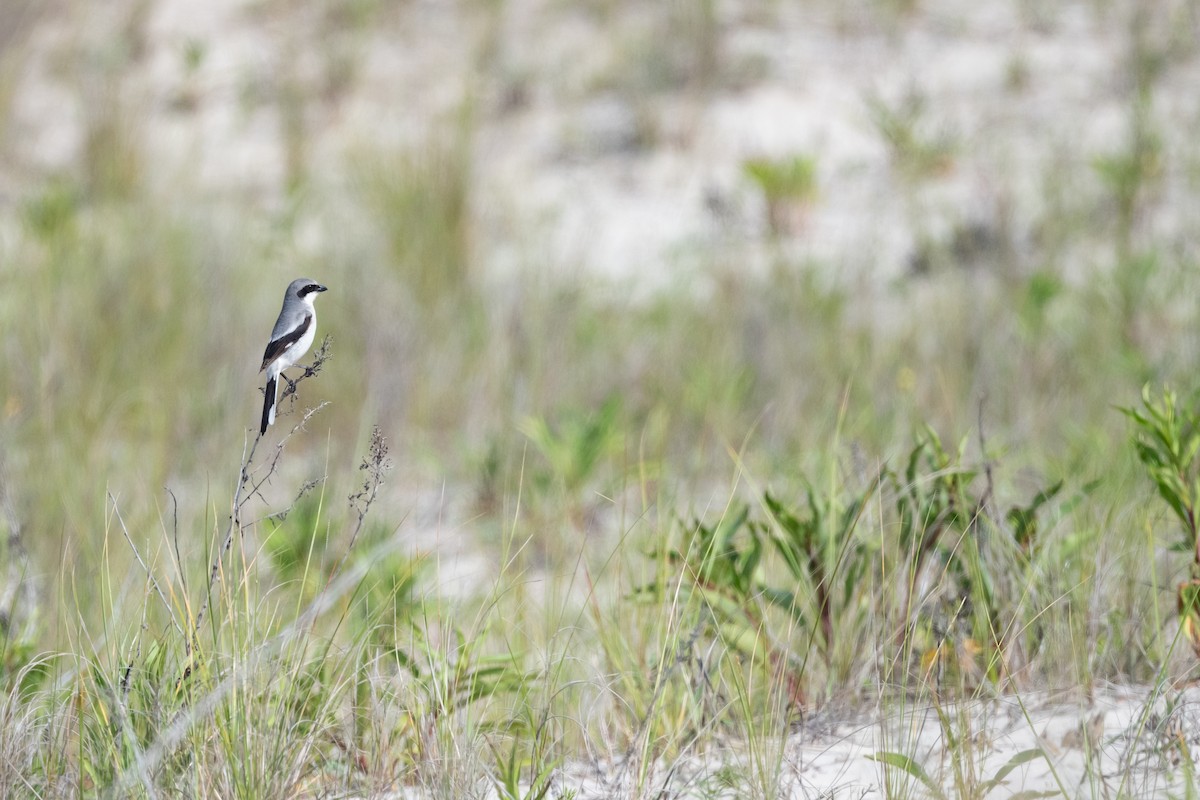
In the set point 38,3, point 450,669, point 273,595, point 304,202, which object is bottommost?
point 273,595

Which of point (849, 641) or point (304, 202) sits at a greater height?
point (304, 202)

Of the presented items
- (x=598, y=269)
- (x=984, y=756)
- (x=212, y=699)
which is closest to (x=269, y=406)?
(x=212, y=699)

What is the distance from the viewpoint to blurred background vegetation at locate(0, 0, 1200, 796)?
2967 mm

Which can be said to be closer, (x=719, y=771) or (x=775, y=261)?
(x=719, y=771)

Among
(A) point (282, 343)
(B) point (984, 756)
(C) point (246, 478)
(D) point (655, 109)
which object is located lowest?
(B) point (984, 756)

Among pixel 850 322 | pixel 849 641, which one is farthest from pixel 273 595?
pixel 850 322

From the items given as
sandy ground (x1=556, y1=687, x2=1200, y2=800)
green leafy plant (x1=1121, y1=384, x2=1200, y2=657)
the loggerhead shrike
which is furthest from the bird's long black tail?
green leafy plant (x1=1121, y1=384, x2=1200, y2=657)

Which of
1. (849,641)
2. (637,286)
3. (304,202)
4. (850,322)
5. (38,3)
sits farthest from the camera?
(38,3)

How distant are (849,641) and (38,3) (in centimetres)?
685

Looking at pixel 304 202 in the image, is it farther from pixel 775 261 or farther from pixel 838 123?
pixel 838 123

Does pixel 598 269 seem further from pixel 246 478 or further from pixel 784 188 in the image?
pixel 246 478

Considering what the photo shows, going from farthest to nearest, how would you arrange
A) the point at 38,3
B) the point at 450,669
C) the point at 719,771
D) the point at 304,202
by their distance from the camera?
the point at 38,3, the point at 304,202, the point at 450,669, the point at 719,771

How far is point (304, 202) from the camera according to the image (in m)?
5.77

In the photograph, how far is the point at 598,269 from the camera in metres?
5.57
